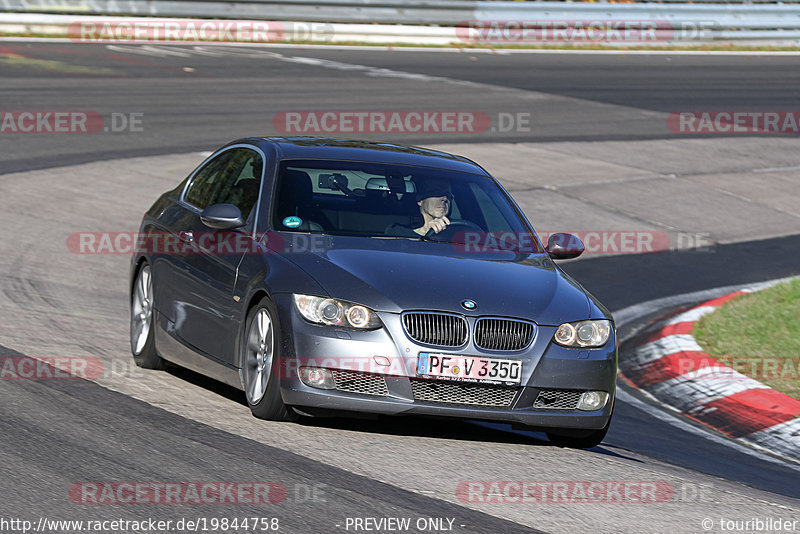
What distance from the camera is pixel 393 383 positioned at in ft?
21.7

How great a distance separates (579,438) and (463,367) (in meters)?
0.93

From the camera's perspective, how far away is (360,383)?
6.66 m

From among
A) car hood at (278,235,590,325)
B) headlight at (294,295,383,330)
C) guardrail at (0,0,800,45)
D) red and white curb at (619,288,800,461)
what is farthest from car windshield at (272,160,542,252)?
guardrail at (0,0,800,45)

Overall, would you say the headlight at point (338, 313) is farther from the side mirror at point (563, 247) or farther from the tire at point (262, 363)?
the side mirror at point (563, 247)

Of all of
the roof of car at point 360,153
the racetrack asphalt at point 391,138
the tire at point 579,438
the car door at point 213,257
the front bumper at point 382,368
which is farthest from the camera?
the roof of car at point 360,153

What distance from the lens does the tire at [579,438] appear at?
281 inches

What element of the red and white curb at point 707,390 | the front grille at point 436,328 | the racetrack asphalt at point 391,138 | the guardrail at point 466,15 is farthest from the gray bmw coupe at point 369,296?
the guardrail at point 466,15

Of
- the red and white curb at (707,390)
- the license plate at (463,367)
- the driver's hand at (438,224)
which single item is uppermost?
the driver's hand at (438,224)

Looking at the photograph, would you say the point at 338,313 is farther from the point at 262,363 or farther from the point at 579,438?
the point at 579,438

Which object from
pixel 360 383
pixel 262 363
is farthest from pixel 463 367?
pixel 262 363

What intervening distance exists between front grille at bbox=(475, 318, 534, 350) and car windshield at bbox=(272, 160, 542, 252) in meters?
1.04

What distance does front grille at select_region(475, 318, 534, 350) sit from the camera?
674 cm

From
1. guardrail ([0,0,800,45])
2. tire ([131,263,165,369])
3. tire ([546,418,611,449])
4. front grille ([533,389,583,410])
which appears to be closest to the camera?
front grille ([533,389,583,410])

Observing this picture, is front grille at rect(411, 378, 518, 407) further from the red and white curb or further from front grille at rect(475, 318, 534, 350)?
the red and white curb
